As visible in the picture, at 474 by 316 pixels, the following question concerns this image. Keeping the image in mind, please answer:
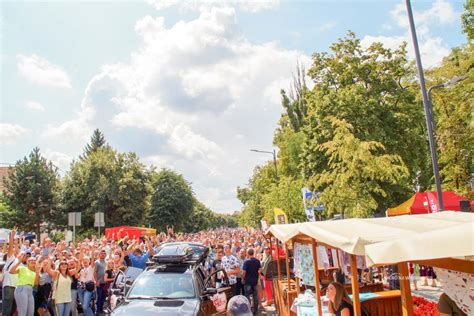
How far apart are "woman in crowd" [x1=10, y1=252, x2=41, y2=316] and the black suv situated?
136 inches

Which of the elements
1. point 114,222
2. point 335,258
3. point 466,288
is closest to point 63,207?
point 114,222

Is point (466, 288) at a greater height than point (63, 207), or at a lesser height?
lesser

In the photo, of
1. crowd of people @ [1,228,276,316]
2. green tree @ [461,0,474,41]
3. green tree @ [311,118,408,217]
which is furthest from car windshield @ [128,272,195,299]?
green tree @ [461,0,474,41]

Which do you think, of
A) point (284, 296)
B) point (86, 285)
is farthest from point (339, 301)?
point (86, 285)

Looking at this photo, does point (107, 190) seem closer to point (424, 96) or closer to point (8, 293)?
point (8, 293)

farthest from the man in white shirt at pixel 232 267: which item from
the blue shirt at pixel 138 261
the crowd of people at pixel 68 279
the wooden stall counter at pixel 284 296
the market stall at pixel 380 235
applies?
the market stall at pixel 380 235

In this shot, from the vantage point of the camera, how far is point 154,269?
28.2ft

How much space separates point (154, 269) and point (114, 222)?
41.6 m

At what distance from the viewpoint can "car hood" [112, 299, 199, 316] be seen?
6930 millimetres

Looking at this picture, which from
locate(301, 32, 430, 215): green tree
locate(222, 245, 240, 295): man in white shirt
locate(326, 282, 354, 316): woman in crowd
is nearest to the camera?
locate(326, 282, 354, 316): woman in crowd

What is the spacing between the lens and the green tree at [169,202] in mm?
68000

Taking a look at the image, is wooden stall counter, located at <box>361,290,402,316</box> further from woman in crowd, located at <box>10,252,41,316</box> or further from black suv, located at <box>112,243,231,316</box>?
woman in crowd, located at <box>10,252,41,316</box>

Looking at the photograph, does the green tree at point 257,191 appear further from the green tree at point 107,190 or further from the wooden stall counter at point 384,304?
the wooden stall counter at point 384,304

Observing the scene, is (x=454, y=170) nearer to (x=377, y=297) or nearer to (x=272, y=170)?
(x=377, y=297)
